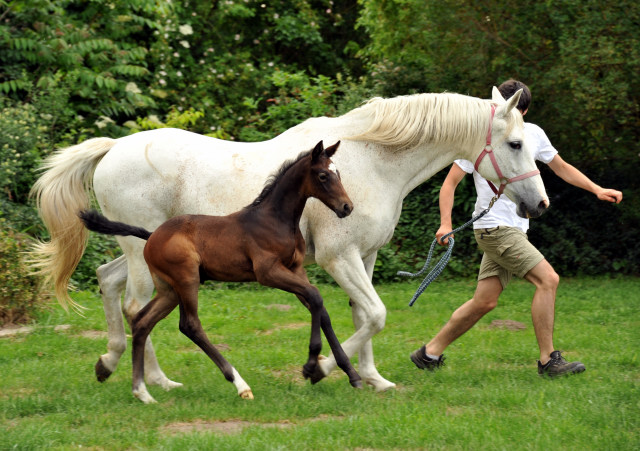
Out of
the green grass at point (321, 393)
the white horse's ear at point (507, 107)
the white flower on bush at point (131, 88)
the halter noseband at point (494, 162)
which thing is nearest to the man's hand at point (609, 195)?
the halter noseband at point (494, 162)

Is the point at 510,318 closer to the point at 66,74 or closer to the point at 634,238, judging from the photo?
the point at 634,238

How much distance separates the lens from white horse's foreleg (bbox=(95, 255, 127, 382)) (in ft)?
18.7

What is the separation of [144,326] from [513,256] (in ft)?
8.48

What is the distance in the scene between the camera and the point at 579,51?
940 cm

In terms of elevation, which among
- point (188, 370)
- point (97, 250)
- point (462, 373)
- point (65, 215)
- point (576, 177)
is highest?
point (576, 177)

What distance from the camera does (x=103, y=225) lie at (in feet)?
16.5

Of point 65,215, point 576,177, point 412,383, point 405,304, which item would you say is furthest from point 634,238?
point 65,215

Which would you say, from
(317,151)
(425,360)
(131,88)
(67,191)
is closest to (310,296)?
(317,151)

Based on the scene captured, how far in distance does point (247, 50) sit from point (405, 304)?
874 cm

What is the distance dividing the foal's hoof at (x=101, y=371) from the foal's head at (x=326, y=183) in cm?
201

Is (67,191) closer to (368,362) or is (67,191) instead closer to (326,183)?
(326,183)

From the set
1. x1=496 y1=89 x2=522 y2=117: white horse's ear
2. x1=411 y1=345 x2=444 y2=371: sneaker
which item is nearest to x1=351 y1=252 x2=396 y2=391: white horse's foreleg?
x1=411 y1=345 x2=444 y2=371: sneaker

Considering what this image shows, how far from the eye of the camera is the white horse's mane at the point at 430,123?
214 inches

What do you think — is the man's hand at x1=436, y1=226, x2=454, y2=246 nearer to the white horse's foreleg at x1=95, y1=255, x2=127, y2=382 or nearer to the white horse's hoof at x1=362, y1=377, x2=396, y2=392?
the white horse's hoof at x1=362, y1=377, x2=396, y2=392
